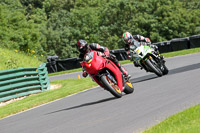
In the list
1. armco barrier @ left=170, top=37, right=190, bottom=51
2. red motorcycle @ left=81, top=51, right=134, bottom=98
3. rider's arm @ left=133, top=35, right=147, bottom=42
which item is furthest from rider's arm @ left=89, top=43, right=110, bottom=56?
armco barrier @ left=170, top=37, right=190, bottom=51

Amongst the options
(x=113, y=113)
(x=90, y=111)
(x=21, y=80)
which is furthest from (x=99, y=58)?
(x=21, y=80)

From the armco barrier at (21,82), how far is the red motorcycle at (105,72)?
6849 mm

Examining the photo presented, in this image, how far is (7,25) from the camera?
41.5 m

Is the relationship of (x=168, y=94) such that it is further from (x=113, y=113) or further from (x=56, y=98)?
(x=56, y=98)

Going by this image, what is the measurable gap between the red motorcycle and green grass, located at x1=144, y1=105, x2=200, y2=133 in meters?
3.45

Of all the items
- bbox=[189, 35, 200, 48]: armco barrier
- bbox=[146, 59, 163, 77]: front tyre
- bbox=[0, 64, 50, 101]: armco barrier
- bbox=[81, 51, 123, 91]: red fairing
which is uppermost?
bbox=[81, 51, 123, 91]: red fairing

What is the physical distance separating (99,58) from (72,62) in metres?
22.1

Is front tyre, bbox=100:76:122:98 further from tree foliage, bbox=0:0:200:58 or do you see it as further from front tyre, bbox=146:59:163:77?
tree foliage, bbox=0:0:200:58

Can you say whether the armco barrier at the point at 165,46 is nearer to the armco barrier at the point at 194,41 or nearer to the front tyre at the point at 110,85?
the armco barrier at the point at 194,41

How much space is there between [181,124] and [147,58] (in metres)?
7.70

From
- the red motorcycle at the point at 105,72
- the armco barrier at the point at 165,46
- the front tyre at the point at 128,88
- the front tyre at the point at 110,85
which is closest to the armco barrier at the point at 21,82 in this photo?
the front tyre at the point at 128,88

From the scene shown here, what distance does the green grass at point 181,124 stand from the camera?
617 cm

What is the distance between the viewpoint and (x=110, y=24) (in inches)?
2662

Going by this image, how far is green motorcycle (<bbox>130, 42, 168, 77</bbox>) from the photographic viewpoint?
555 inches
